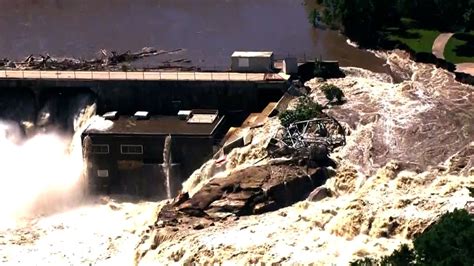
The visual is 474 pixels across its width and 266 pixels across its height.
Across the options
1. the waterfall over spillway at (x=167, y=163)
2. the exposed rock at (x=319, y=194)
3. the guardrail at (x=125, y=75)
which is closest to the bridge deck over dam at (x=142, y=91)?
the guardrail at (x=125, y=75)

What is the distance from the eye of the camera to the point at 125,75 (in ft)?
199

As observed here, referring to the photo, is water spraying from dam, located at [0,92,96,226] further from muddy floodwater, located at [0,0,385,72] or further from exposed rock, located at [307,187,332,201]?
exposed rock, located at [307,187,332,201]

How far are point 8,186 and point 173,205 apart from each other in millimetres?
14313

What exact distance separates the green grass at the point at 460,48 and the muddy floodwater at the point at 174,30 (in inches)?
227

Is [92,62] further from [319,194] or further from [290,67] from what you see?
[319,194]

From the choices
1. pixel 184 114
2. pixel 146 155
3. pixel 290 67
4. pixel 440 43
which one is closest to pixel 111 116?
pixel 184 114

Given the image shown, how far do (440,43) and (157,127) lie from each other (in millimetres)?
29309

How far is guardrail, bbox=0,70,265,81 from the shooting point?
194ft

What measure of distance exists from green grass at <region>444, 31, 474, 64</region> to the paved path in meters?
0.32

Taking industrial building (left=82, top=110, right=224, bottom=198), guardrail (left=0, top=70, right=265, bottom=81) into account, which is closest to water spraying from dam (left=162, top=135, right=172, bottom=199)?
industrial building (left=82, top=110, right=224, bottom=198)

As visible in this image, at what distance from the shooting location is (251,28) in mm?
Answer: 80375

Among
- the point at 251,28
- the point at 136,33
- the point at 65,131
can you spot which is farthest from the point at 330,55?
the point at 65,131

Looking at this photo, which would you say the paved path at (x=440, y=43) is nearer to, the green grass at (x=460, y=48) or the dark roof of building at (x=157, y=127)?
the green grass at (x=460, y=48)

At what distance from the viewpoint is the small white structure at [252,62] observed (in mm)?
59812
